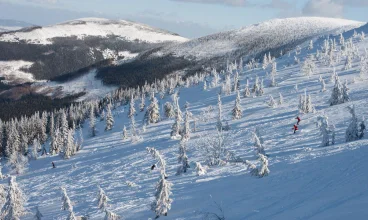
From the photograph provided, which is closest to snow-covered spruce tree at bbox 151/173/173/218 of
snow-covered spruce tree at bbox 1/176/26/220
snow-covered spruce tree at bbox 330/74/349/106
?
snow-covered spruce tree at bbox 1/176/26/220

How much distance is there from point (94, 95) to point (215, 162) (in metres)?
173

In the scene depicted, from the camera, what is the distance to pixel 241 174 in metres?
28.0

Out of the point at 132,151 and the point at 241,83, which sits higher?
the point at 241,83

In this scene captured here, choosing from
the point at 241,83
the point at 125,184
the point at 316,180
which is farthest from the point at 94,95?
the point at 316,180

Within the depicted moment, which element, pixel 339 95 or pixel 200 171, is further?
pixel 339 95

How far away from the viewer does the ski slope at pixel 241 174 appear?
769 inches

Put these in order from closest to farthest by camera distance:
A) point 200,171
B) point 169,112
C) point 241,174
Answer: point 241,174 → point 200,171 → point 169,112

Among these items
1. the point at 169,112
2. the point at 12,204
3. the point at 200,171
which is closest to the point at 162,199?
the point at 200,171

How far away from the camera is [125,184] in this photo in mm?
35688

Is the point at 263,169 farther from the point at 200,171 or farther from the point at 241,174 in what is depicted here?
the point at 200,171

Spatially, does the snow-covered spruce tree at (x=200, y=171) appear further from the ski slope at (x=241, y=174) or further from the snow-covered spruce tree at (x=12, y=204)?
the snow-covered spruce tree at (x=12, y=204)

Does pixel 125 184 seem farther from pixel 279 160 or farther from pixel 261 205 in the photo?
pixel 261 205

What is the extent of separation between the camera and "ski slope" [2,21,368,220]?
64.1 feet

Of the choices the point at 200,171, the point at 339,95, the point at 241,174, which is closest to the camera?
the point at 241,174
